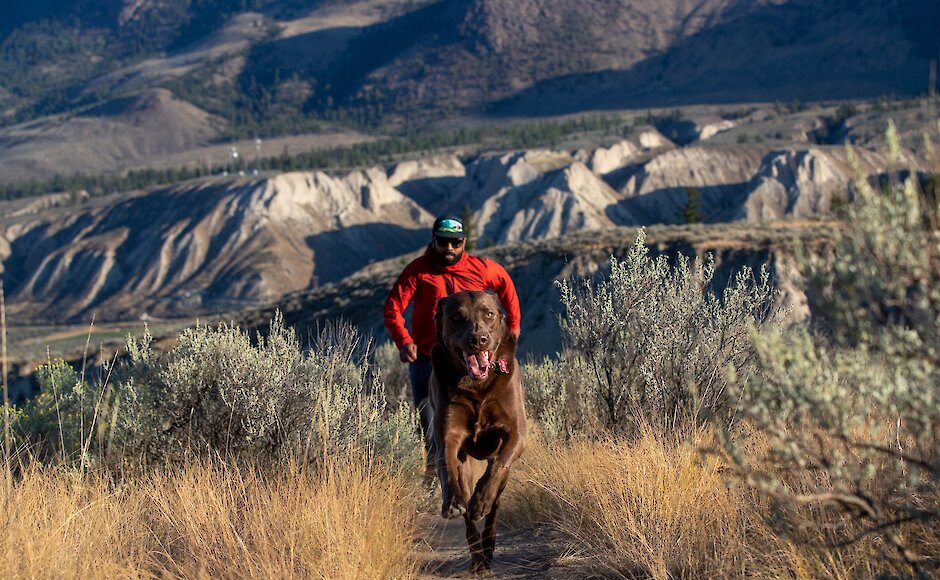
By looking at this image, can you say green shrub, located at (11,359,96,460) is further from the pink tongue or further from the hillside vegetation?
the pink tongue

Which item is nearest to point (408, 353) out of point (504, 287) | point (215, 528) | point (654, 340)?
point (504, 287)

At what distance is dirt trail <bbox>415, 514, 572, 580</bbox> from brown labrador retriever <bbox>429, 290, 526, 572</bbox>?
0.13 m

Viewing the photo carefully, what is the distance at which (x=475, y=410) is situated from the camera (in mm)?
5176

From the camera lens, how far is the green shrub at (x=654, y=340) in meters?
6.65

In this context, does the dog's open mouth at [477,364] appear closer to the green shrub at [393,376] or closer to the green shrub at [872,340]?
the green shrub at [872,340]

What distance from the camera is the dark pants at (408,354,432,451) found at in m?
6.41

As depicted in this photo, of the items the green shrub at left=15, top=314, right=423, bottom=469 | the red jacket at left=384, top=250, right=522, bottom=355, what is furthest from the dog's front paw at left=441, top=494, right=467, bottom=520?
the red jacket at left=384, top=250, right=522, bottom=355

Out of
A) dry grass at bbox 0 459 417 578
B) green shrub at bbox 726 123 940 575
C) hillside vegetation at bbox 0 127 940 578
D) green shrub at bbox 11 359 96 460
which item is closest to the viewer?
green shrub at bbox 726 123 940 575

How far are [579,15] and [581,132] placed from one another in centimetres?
8223

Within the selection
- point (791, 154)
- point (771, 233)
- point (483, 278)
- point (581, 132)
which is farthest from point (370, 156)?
point (483, 278)

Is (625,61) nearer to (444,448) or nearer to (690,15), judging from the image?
(690,15)

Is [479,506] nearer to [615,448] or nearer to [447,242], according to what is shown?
[615,448]

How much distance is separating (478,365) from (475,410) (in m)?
0.29

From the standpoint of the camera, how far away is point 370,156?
125438 millimetres
